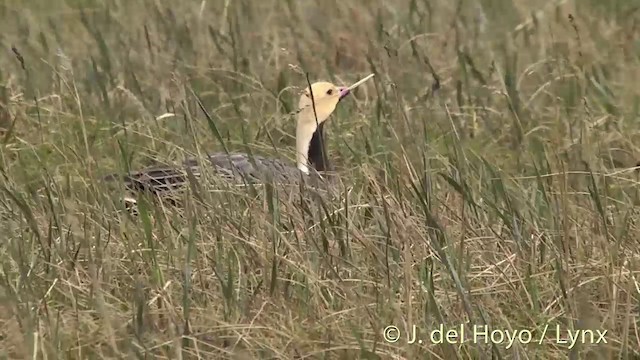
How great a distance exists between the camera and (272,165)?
4258mm

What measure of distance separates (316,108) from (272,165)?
91cm

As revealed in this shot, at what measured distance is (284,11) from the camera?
6.66 meters

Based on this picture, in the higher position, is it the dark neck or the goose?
the goose

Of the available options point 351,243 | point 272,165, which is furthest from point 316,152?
point 351,243

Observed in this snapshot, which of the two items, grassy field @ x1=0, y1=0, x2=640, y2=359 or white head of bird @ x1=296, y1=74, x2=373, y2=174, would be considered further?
white head of bird @ x1=296, y1=74, x2=373, y2=174

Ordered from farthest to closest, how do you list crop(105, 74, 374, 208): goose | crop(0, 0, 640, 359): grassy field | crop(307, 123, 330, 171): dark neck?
crop(307, 123, 330, 171): dark neck < crop(105, 74, 374, 208): goose < crop(0, 0, 640, 359): grassy field

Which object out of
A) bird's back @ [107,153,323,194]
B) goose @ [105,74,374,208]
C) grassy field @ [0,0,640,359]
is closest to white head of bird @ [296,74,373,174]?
goose @ [105,74,374,208]

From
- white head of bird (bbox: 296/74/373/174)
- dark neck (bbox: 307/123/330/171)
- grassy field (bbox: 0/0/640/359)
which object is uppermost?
grassy field (bbox: 0/0/640/359)

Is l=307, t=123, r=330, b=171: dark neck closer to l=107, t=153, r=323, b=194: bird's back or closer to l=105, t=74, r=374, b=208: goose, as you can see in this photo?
l=105, t=74, r=374, b=208: goose

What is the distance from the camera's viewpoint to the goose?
378cm

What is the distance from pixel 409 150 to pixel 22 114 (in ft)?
5.59

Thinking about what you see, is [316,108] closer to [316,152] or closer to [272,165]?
[316,152]

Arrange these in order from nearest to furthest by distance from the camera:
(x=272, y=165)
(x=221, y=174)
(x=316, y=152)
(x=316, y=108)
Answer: (x=221, y=174) → (x=272, y=165) → (x=316, y=152) → (x=316, y=108)

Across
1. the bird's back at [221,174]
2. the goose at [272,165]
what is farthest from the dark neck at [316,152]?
the bird's back at [221,174]
